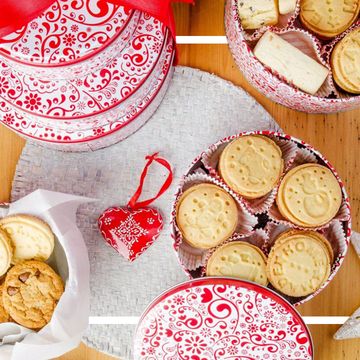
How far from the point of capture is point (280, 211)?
970 mm

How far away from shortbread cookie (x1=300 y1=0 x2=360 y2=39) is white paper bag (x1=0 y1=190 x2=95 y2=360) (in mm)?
461

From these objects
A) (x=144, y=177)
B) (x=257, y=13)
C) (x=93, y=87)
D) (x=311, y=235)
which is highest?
(x=257, y=13)

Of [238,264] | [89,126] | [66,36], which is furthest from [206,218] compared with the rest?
[66,36]

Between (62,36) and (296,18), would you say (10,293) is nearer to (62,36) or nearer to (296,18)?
(62,36)

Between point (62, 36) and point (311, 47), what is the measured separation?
0.40m

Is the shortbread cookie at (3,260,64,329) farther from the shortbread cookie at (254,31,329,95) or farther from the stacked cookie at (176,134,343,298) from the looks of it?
the shortbread cookie at (254,31,329,95)

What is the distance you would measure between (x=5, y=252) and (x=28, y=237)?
1.6 inches

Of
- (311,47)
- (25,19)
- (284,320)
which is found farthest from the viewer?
(311,47)

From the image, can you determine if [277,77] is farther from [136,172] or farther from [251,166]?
[136,172]

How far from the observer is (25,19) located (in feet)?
2.59

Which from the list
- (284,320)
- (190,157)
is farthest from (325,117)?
(284,320)

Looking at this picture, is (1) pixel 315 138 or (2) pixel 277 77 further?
(1) pixel 315 138

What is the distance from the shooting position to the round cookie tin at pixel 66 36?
2.72 feet

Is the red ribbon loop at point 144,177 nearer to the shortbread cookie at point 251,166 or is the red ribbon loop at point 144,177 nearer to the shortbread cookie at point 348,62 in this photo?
the shortbread cookie at point 251,166
